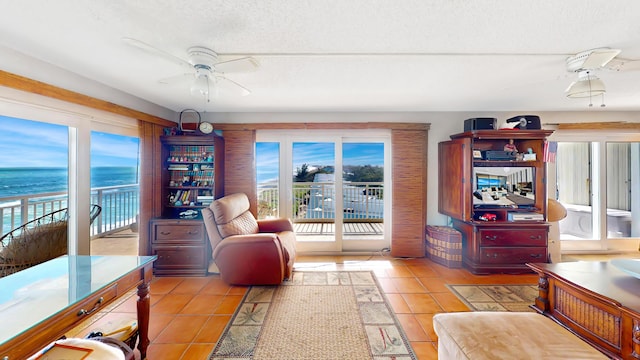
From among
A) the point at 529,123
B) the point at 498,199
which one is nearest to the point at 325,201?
the point at 498,199

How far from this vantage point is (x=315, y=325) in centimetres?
214

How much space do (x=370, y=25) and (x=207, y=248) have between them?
3.05 meters

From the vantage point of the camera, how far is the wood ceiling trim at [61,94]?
1.85 m

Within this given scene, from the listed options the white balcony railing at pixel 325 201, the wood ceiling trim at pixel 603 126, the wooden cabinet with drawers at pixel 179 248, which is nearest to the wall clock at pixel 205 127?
the white balcony railing at pixel 325 201

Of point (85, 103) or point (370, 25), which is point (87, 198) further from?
point (370, 25)

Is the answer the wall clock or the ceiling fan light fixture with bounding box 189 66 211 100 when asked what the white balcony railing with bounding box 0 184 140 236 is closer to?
the wall clock

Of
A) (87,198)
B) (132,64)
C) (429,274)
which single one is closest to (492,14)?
(132,64)

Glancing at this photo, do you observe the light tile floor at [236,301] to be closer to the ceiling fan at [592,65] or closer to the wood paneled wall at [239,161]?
the wood paneled wall at [239,161]

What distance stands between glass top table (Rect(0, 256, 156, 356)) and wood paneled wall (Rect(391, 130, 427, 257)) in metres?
3.15

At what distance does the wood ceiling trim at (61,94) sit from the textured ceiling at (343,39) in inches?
4.1

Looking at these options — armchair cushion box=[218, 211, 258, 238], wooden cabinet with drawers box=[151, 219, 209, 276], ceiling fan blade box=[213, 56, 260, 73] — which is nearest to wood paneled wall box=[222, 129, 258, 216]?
armchair cushion box=[218, 211, 258, 238]

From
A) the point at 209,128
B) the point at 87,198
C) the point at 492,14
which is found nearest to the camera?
the point at 492,14

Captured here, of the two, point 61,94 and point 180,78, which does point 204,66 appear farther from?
point 61,94

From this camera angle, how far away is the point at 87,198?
8.25ft
